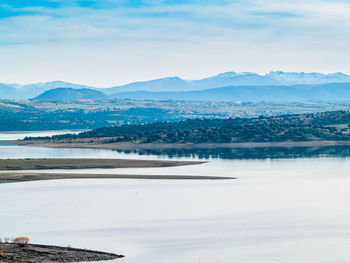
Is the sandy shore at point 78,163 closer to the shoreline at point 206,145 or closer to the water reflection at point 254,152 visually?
the water reflection at point 254,152

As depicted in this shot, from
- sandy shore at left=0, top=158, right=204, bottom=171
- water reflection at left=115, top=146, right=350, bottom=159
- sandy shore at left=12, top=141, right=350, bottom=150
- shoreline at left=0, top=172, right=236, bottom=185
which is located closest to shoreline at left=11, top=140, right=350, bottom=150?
sandy shore at left=12, top=141, right=350, bottom=150

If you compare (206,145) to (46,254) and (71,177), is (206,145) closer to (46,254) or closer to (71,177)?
(71,177)

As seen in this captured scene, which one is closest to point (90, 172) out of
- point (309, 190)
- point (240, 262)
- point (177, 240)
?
point (309, 190)

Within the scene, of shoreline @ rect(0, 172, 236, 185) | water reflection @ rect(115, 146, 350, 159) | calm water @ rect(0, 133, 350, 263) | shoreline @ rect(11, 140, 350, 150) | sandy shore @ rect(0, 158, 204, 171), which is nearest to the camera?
calm water @ rect(0, 133, 350, 263)

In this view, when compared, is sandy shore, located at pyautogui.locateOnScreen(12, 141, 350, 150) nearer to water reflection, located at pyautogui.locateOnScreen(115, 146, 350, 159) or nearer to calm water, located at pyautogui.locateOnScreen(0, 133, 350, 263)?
water reflection, located at pyautogui.locateOnScreen(115, 146, 350, 159)

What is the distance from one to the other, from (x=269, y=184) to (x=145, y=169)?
26.2 meters

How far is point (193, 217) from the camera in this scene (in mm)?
57562

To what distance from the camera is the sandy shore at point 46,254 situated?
41.5 m

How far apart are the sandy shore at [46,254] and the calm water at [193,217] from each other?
1.93 m

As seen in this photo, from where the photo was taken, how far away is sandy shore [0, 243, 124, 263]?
41469 millimetres

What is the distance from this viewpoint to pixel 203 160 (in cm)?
11656

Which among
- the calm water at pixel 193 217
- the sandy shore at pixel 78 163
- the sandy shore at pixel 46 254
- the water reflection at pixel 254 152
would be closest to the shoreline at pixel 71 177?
the calm water at pixel 193 217

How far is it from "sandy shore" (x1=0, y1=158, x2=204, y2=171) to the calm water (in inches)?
670

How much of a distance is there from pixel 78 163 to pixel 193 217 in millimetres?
50126
